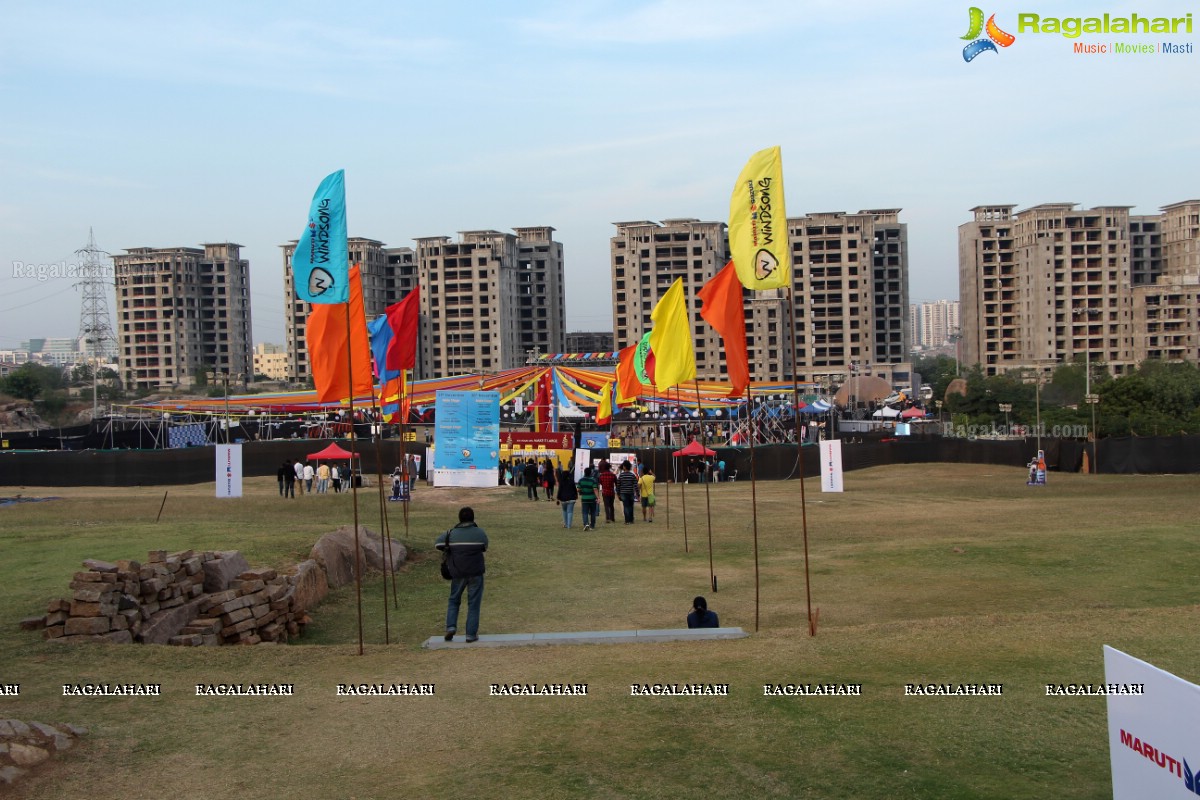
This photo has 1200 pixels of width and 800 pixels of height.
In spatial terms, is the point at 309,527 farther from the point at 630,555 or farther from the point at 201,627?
the point at 201,627

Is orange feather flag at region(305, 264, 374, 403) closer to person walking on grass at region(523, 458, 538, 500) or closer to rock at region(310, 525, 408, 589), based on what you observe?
rock at region(310, 525, 408, 589)

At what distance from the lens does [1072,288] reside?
127 metres

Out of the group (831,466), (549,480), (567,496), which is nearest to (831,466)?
(831,466)

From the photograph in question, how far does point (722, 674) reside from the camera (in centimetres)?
874

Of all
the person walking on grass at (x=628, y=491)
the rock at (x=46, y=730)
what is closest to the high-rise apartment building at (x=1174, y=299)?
the person walking on grass at (x=628, y=491)

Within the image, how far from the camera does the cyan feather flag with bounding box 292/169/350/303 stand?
11.3m

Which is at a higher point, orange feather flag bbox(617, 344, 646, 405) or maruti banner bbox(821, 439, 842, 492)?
orange feather flag bbox(617, 344, 646, 405)

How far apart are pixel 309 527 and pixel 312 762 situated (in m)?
14.4

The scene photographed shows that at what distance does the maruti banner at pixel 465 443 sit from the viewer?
92.3ft

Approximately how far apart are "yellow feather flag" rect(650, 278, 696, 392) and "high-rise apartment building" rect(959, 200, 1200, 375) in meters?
113

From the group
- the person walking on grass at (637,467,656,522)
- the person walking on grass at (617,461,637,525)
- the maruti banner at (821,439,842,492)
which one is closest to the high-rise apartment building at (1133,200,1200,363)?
the maruti banner at (821,439,842,492)

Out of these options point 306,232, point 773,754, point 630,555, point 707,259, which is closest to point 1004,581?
point 630,555

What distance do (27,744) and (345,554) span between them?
10534mm

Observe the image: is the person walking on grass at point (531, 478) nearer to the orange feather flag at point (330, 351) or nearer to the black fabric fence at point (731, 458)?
the black fabric fence at point (731, 458)
